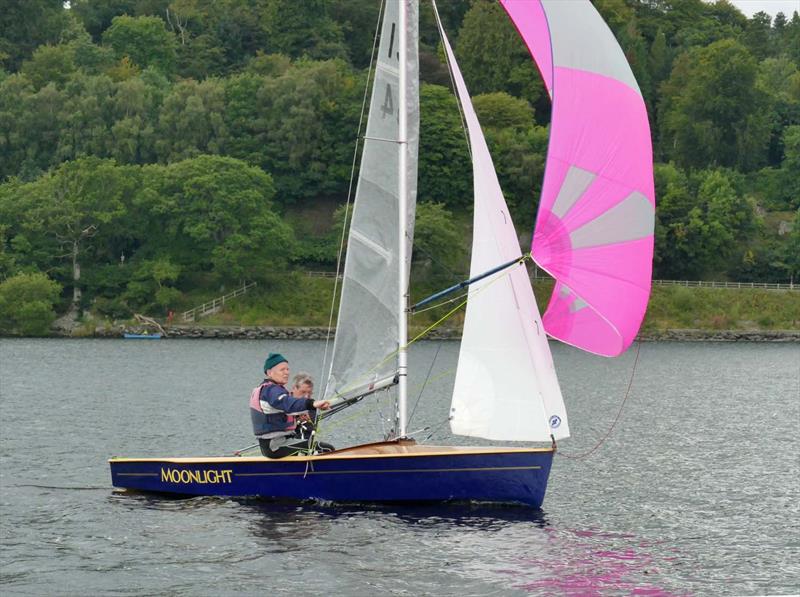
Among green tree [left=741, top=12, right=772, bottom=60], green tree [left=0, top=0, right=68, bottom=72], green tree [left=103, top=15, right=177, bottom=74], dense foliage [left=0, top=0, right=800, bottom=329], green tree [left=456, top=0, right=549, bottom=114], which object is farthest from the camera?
green tree [left=741, top=12, right=772, bottom=60]

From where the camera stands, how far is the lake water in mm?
21547

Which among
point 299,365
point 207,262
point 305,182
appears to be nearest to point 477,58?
point 305,182

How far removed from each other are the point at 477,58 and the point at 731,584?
109011mm

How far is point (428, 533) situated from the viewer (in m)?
24.0

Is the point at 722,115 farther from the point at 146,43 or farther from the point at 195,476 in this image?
the point at 195,476

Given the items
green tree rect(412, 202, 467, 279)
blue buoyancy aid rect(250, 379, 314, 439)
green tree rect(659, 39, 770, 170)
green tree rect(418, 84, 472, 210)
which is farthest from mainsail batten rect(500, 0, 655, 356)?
green tree rect(659, 39, 770, 170)

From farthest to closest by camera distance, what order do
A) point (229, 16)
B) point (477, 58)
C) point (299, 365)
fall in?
point (229, 16)
point (477, 58)
point (299, 365)

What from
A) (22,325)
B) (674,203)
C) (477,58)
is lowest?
(22,325)

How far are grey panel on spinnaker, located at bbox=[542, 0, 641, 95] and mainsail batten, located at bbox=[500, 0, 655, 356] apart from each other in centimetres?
2

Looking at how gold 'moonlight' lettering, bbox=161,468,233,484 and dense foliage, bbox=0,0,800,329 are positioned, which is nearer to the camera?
gold 'moonlight' lettering, bbox=161,468,233,484

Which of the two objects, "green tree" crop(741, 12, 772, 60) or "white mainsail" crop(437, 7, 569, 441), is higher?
"green tree" crop(741, 12, 772, 60)

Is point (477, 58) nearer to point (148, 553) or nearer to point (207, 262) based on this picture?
point (207, 262)

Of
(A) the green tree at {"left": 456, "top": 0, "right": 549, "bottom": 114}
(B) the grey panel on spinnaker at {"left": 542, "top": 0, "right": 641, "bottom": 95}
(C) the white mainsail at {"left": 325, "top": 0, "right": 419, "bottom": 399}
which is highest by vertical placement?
(A) the green tree at {"left": 456, "top": 0, "right": 549, "bottom": 114}

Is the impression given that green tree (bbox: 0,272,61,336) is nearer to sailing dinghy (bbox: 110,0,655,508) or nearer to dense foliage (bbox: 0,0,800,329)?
dense foliage (bbox: 0,0,800,329)
